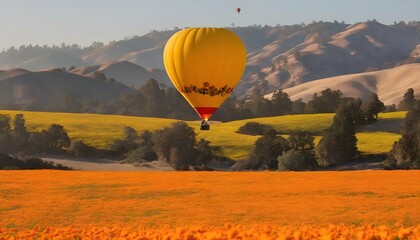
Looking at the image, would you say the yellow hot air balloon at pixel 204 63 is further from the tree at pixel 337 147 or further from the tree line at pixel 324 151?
the tree at pixel 337 147

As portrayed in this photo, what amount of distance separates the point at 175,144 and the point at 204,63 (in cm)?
4363

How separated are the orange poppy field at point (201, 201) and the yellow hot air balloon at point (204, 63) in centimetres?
509

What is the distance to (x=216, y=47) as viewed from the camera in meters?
33.0

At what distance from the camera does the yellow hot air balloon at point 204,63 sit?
32.9 metres

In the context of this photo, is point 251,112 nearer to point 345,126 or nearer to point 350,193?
point 345,126

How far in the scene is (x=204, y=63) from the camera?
3281 cm

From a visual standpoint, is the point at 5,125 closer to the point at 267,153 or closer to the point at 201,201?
the point at 267,153

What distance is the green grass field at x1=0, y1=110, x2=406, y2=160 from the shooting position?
84.0 metres

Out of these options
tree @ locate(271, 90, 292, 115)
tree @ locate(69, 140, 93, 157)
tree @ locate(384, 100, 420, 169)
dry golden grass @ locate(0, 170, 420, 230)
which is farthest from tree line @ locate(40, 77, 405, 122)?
dry golden grass @ locate(0, 170, 420, 230)

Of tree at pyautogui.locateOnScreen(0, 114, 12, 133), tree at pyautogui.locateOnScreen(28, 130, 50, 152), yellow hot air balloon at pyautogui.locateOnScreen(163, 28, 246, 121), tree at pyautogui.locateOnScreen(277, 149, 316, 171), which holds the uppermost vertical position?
yellow hot air balloon at pyautogui.locateOnScreen(163, 28, 246, 121)

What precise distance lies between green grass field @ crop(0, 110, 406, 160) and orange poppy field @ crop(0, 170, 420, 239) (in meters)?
41.5

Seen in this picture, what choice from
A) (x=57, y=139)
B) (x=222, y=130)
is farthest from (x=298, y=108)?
(x=57, y=139)

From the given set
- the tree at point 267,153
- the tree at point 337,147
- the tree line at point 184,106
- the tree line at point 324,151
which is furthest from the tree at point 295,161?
the tree line at point 184,106

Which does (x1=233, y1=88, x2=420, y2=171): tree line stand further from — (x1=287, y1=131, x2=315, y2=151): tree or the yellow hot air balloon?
the yellow hot air balloon
